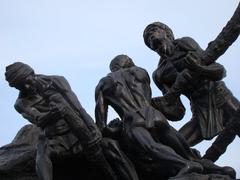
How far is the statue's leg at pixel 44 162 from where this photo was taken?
1030 centimetres

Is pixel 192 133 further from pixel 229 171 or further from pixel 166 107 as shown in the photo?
pixel 229 171

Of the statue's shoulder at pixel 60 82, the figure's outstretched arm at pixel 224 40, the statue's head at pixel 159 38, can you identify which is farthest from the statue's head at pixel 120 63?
the figure's outstretched arm at pixel 224 40

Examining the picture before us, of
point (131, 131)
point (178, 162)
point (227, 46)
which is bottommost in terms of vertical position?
point (178, 162)

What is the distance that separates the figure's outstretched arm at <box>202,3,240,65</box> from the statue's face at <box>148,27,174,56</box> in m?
0.81

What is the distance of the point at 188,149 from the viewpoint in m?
11.0

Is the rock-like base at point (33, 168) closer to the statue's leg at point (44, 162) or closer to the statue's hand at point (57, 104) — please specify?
the statue's leg at point (44, 162)

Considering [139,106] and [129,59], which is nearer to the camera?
[139,106]

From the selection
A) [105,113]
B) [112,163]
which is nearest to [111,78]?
[105,113]

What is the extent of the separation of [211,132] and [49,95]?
2.58 m

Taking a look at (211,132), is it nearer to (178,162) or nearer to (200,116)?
(200,116)

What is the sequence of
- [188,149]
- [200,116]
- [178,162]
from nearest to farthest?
[178,162]
[188,149]
[200,116]

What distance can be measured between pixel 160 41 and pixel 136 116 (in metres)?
1.68

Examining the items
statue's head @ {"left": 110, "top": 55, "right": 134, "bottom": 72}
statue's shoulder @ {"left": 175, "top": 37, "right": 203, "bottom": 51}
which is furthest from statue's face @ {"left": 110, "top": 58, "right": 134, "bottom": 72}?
statue's shoulder @ {"left": 175, "top": 37, "right": 203, "bottom": 51}

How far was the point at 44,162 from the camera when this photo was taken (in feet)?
A: 34.3
